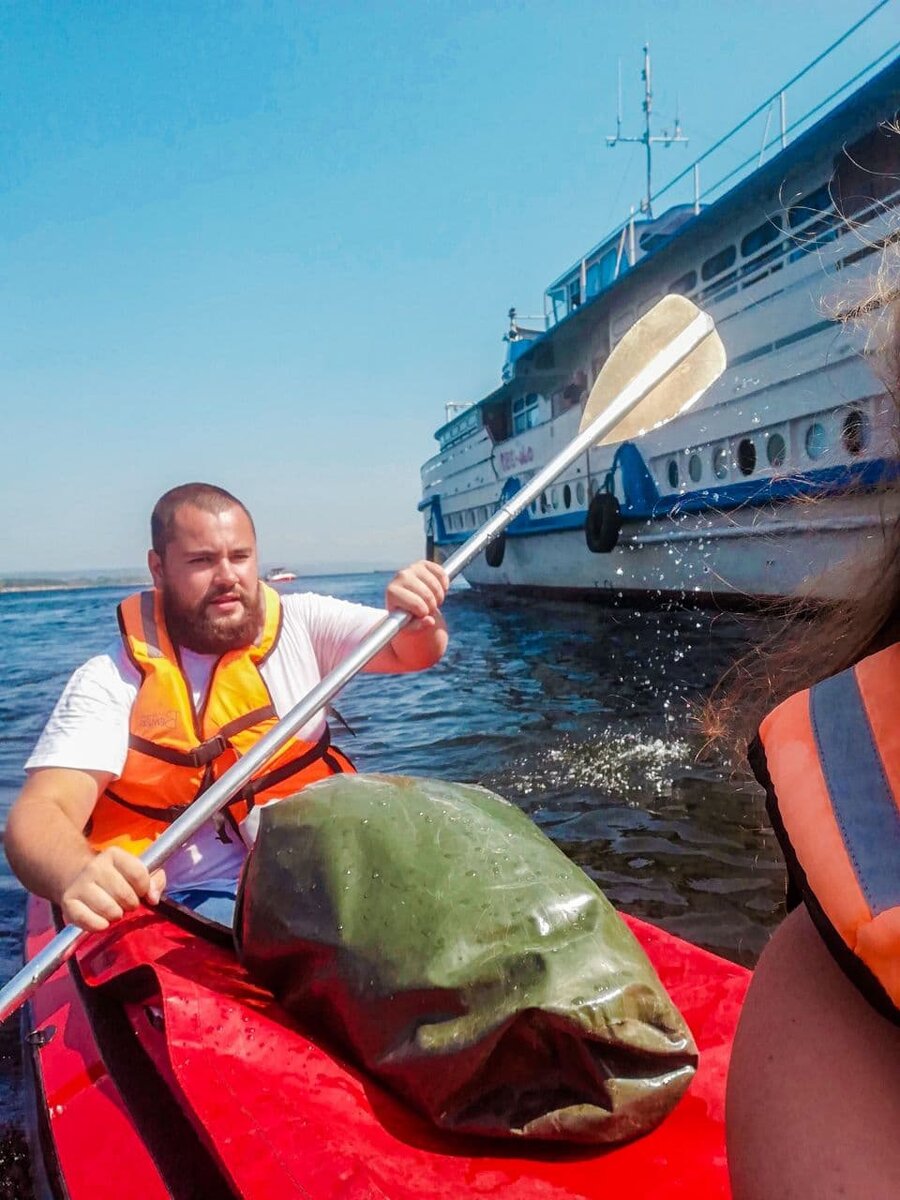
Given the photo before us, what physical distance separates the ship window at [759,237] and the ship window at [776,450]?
275 cm

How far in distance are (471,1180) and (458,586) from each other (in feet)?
97.6

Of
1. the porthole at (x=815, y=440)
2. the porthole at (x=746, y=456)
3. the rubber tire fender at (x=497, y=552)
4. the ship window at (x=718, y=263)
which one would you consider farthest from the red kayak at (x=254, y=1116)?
the rubber tire fender at (x=497, y=552)

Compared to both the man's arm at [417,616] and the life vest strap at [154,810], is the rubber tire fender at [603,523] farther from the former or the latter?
the life vest strap at [154,810]

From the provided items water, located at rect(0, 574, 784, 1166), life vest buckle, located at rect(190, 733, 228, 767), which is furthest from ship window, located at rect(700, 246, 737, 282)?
life vest buckle, located at rect(190, 733, 228, 767)

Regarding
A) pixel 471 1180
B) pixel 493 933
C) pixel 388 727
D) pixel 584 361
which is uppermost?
pixel 584 361

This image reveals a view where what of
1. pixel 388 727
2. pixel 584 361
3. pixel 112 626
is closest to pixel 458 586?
pixel 112 626

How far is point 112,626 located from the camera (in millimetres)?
27891

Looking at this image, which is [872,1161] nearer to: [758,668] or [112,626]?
[758,668]

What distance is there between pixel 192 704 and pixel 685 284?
41.6 ft

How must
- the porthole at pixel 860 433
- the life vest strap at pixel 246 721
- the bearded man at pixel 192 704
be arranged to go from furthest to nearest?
the life vest strap at pixel 246 721 < the bearded man at pixel 192 704 < the porthole at pixel 860 433

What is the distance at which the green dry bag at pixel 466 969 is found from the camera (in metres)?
1.55

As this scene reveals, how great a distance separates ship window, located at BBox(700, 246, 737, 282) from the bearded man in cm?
1124

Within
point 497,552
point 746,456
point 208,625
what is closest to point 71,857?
point 208,625

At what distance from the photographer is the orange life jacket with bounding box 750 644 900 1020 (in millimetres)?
659
